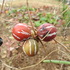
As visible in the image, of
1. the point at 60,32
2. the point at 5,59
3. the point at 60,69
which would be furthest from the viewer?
the point at 60,32

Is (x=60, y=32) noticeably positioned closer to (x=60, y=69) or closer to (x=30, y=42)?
(x=60, y=69)

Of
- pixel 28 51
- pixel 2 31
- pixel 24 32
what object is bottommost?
pixel 2 31

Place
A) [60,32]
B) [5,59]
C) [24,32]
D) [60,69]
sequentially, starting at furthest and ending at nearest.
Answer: [60,32] → [5,59] → [60,69] → [24,32]

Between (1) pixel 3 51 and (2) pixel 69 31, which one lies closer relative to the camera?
(1) pixel 3 51

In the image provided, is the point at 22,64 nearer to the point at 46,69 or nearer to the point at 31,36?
the point at 46,69

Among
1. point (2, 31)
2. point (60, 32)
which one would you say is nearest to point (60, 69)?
point (60, 32)

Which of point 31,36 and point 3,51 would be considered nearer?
point 31,36

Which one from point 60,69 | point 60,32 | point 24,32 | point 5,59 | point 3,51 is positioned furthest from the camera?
point 60,32

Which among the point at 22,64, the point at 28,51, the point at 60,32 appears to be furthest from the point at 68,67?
the point at 60,32

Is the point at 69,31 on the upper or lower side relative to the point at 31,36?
lower
